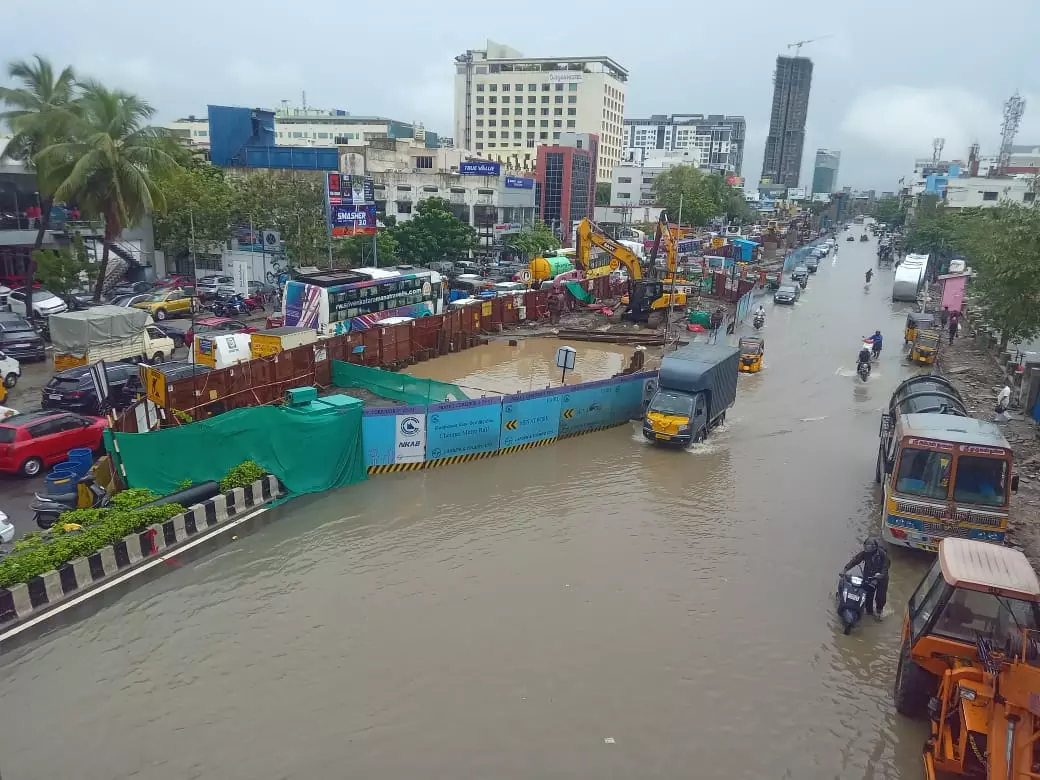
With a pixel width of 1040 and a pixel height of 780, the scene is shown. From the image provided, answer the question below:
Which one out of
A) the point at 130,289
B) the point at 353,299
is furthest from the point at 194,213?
the point at 353,299

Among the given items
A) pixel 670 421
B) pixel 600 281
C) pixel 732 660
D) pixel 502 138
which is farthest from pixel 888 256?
pixel 732 660

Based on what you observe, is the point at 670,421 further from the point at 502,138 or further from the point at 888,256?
the point at 502,138

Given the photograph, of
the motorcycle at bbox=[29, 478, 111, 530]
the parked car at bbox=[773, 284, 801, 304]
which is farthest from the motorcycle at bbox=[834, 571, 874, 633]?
the parked car at bbox=[773, 284, 801, 304]

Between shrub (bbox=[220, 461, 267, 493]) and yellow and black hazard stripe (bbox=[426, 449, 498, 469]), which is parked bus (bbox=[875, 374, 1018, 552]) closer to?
yellow and black hazard stripe (bbox=[426, 449, 498, 469])

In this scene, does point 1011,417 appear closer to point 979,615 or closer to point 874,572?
point 874,572

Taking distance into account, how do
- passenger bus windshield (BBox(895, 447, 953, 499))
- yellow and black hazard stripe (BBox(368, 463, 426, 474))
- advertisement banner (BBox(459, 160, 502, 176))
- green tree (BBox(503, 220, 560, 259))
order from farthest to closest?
advertisement banner (BBox(459, 160, 502, 176)) < green tree (BBox(503, 220, 560, 259)) < yellow and black hazard stripe (BBox(368, 463, 426, 474)) < passenger bus windshield (BBox(895, 447, 953, 499))

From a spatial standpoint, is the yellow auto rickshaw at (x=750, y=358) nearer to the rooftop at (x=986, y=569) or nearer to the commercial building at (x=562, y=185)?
the rooftop at (x=986, y=569)

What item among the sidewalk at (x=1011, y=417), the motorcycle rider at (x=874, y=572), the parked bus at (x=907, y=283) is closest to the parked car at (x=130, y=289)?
the motorcycle rider at (x=874, y=572)
